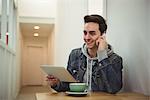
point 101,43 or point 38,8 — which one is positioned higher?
point 38,8

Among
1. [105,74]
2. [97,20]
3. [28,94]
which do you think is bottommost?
[28,94]

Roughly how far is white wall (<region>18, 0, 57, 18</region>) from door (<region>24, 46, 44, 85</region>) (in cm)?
425

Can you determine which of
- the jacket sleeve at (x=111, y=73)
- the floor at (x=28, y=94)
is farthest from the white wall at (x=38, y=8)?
the jacket sleeve at (x=111, y=73)

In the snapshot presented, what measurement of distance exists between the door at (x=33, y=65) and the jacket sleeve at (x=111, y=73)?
9.57m

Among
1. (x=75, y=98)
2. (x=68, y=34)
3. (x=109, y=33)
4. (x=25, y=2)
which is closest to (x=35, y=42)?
(x=25, y=2)

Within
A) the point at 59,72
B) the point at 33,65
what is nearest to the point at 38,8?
the point at 33,65

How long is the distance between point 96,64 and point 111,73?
0.45 ft

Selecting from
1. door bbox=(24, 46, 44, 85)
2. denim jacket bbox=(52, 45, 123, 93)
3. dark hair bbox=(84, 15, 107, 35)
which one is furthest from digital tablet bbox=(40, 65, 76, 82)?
door bbox=(24, 46, 44, 85)

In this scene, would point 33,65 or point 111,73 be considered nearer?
point 111,73

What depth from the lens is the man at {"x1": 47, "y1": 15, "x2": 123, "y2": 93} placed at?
5.62 feet

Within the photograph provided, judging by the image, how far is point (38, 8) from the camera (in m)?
7.14

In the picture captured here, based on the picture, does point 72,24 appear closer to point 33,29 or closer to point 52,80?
point 52,80

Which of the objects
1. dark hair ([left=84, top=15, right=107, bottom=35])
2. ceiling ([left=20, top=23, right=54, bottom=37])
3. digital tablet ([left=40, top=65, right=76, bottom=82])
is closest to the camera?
digital tablet ([left=40, top=65, right=76, bottom=82])

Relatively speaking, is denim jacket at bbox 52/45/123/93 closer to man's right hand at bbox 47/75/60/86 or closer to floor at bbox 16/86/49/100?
man's right hand at bbox 47/75/60/86
